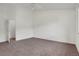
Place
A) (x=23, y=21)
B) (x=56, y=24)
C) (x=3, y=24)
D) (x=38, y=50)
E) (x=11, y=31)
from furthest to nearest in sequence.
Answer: (x=23, y=21)
(x=11, y=31)
(x=56, y=24)
(x=3, y=24)
(x=38, y=50)

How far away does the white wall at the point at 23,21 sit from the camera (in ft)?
24.6

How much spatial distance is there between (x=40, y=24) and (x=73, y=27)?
8.17 feet

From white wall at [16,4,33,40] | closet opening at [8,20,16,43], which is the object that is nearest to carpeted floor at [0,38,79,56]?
closet opening at [8,20,16,43]

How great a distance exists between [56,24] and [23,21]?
230 cm

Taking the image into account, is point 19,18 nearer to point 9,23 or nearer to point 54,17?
Result: point 9,23

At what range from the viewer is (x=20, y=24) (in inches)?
305

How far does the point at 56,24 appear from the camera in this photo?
705cm

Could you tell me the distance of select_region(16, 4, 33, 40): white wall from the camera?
749 cm

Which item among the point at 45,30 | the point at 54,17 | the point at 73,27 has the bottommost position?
the point at 45,30

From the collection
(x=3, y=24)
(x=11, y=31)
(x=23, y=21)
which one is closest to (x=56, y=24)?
(x=23, y=21)

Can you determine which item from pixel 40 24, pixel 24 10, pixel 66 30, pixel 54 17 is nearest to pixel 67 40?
pixel 66 30

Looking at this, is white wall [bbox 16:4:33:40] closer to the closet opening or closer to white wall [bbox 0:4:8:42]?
the closet opening

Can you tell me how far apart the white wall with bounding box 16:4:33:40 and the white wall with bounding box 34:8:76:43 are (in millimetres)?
437

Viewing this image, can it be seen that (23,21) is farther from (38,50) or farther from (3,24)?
(38,50)
